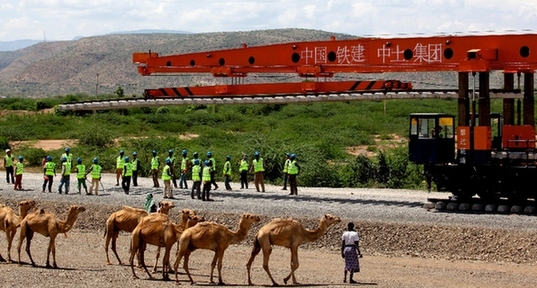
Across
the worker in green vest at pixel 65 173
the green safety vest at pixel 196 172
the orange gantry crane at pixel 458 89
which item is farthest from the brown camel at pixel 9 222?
the orange gantry crane at pixel 458 89

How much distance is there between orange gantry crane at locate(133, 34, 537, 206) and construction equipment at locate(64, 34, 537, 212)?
0.03 meters

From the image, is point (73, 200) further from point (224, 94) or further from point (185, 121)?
point (185, 121)

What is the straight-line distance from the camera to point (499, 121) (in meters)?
33.8

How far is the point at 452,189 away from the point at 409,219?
12.1 feet

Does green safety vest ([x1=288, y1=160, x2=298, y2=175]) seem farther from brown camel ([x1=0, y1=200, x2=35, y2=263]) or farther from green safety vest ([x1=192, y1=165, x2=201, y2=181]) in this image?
brown camel ([x1=0, y1=200, x2=35, y2=263])

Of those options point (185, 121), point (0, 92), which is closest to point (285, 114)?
point (185, 121)

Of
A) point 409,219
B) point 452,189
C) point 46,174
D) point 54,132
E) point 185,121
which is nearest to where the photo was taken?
point 409,219

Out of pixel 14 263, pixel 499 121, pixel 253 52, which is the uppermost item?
pixel 253 52

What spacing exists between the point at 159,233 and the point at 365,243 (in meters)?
7.48

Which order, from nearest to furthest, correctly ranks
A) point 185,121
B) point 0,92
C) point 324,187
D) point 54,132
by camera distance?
point 324,187, point 54,132, point 185,121, point 0,92

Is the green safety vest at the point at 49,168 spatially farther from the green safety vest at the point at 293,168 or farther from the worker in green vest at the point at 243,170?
the green safety vest at the point at 293,168

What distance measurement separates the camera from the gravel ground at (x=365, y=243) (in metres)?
22.6

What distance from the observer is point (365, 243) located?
2736cm

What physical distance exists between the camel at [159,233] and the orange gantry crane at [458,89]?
12.2 meters
